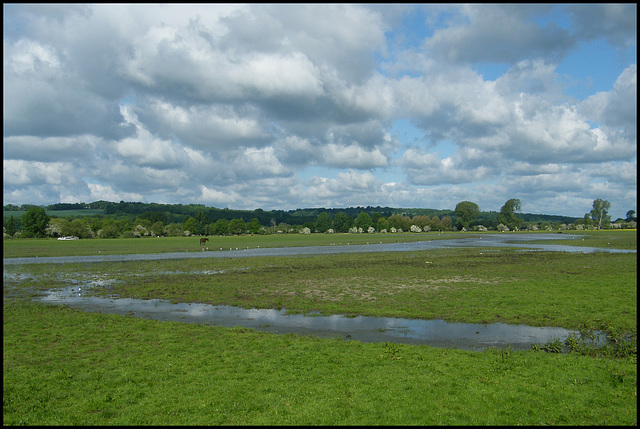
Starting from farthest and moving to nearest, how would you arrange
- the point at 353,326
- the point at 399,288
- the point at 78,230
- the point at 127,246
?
the point at 78,230
the point at 127,246
the point at 399,288
the point at 353,326

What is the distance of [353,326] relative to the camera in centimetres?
1869

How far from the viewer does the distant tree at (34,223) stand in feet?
481

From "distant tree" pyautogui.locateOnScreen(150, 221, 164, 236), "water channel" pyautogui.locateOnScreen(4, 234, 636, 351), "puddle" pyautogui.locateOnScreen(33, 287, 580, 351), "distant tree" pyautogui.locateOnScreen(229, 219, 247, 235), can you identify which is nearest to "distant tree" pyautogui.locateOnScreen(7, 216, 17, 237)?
"distant tree" pyautogui.locateOnScreen(150, 221, 164, 236)

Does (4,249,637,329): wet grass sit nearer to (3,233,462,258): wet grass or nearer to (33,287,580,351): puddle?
(33,287,580,351): puddle

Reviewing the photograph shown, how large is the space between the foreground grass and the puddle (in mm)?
1668

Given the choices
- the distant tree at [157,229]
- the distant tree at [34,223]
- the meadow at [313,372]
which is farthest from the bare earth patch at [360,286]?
the distant tree at [34,223]

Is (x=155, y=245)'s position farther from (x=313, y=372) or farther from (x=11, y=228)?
(x=11, y=228)

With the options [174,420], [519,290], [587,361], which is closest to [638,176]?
[587,361]

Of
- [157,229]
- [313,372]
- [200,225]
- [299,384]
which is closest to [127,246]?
[157,229]

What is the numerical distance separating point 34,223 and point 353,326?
6532 inches

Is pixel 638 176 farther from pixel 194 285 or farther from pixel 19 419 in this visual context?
pixel 194 285

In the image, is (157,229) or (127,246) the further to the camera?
(157,229)

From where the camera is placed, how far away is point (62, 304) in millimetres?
24953

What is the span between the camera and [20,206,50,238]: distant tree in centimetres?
14662
